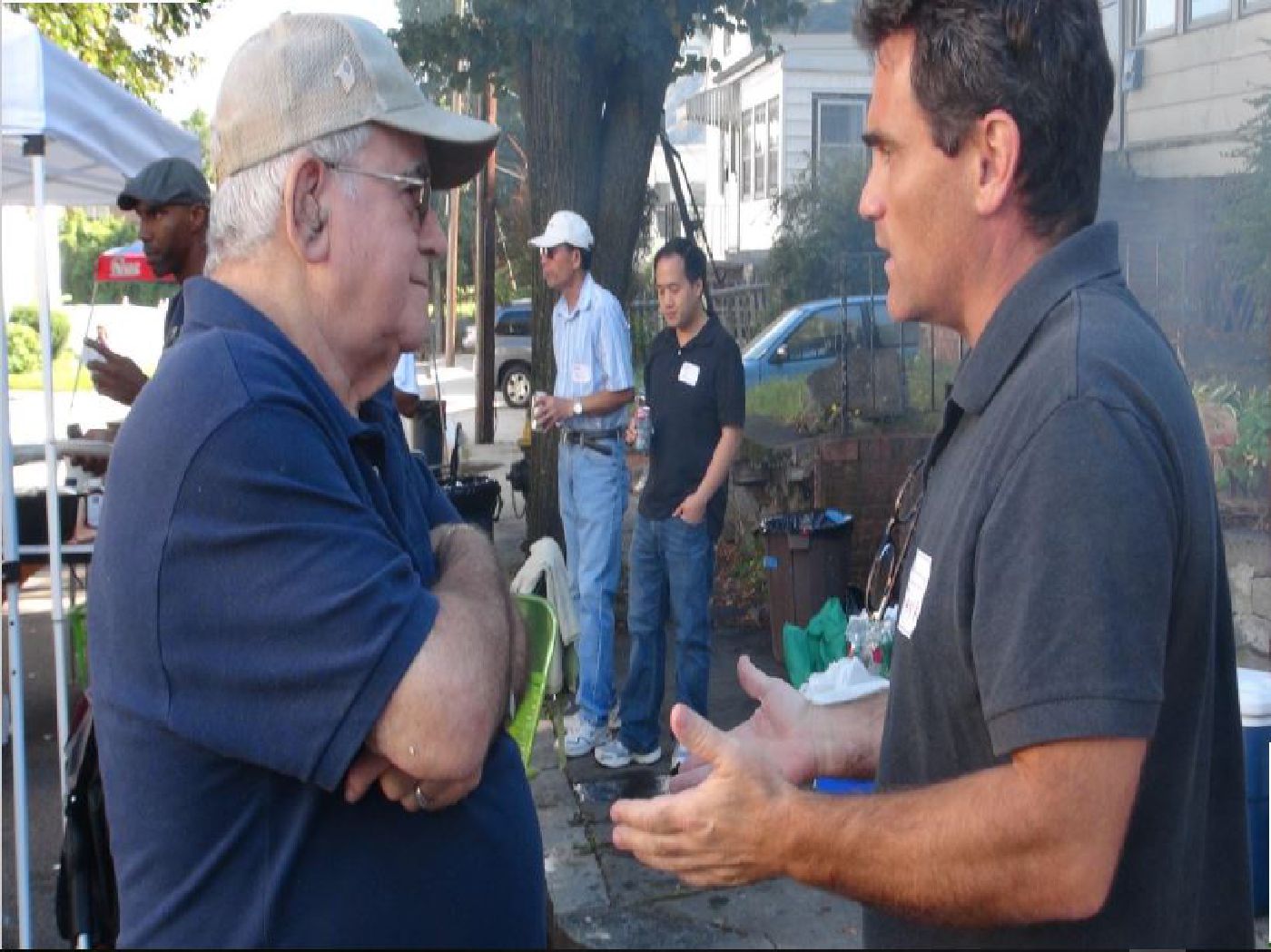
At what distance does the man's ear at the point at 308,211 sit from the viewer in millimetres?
1801

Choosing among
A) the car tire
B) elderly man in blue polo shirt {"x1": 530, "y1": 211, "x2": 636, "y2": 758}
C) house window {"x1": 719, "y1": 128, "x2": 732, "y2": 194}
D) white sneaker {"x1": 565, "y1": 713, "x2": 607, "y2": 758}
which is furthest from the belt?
house window {"x1": 719, "y1": 128, "x2": 732, "y2": 194}

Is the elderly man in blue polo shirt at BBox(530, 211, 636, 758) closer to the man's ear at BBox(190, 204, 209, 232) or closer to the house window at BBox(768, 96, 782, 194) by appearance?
the man's ear at BBox(190, 204, 209, 232)

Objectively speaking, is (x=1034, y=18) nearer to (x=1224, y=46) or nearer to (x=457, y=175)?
(x=457, y=175)

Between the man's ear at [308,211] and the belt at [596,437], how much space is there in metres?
4.69

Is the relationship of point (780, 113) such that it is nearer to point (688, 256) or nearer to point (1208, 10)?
point (1208, 10)

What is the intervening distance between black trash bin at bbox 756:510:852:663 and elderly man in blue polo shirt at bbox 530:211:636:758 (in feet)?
3.96

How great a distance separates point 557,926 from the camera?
4602 mm

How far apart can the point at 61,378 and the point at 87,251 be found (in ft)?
38.4

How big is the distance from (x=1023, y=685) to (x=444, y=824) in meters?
0.78

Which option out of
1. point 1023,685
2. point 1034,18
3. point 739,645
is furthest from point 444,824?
point 739,645

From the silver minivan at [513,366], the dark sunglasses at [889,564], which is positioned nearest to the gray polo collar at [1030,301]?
the dark sunglasses at [889,564]

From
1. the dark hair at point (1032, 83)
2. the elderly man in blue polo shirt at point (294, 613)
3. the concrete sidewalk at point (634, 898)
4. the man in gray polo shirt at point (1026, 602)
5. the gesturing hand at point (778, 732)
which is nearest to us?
the man in gray polo shirt at point (1026, 602)

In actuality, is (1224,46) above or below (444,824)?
above

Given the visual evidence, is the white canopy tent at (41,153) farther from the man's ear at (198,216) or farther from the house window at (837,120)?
the house window at (837,120)
